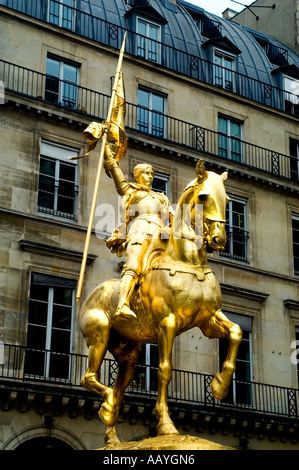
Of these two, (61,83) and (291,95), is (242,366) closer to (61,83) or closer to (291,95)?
(61,83)

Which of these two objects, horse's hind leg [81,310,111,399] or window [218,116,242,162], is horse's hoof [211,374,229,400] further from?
window [218,116,242,162]

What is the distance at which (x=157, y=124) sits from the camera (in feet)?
88.3

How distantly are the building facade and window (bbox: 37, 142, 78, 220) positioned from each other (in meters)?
0.04

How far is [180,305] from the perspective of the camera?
9781mm

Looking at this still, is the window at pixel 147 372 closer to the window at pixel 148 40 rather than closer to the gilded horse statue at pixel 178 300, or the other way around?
the window at pixel 148 40

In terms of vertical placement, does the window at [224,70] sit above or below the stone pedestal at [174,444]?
above

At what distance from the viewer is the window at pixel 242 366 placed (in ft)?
82.4

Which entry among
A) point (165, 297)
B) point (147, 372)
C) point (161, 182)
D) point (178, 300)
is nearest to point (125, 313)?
point (165, 297)

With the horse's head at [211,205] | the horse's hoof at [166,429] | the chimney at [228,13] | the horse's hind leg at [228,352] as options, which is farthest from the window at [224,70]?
the horse's hoof at [166,429]

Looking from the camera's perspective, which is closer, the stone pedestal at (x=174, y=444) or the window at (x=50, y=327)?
the stone pedestal at (x=174, y=444)

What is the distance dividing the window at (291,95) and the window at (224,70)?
7.71 feet

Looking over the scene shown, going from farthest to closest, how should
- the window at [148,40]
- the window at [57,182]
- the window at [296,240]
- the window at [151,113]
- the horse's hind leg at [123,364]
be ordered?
the window at [296,240] → the window at [148,40] → the window at [151,113] → the window at [57,182] → the horse's hind leg at [123,364]

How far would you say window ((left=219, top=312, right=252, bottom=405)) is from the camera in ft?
82.4

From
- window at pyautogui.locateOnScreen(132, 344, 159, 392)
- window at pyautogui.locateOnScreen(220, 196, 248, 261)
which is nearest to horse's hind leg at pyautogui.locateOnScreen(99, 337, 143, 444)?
window at pyautogui.locateOnScreen(132, 344, 159, 392)
